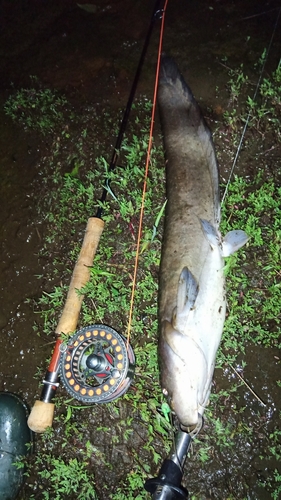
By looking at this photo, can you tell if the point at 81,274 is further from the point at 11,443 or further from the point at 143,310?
the point at 11,443

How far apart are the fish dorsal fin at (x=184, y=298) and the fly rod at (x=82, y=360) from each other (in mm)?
597

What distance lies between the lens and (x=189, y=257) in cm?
320

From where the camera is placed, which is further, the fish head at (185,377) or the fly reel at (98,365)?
the fly reel at (98,365)

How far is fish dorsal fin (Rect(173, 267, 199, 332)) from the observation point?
3012 mm

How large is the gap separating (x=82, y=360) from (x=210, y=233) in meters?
1.59

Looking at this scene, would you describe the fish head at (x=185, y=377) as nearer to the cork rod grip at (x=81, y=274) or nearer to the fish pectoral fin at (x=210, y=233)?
the fish pectoral fin at (x=210, y=233)

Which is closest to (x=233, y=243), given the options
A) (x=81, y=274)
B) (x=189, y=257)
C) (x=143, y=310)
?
(x=189, y=257)

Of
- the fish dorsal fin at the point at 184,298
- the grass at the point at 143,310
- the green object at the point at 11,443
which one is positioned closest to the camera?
the fish dorsal fin at the point at 184,298

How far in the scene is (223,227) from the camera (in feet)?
12.4

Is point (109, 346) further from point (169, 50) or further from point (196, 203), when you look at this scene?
point (169, 50)

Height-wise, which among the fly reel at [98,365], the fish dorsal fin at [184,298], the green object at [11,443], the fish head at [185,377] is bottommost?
the green object at [11,443]

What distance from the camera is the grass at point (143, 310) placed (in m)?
3.51

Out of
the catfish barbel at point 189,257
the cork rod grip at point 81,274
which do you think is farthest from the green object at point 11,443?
the catfish barbel at point 189,257

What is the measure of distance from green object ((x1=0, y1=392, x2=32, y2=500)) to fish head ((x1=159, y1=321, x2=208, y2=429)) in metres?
1.70
